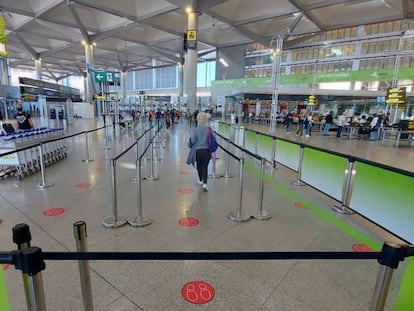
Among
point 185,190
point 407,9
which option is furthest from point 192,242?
point 407,9

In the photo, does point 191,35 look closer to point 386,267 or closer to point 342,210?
point 342,210

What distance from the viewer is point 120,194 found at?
485cm

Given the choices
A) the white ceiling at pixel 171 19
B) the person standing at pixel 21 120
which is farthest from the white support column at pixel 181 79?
the person standing at pixel 21 120

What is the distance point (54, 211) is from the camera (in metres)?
4.02

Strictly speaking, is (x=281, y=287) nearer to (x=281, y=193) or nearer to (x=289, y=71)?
(x=281, y=193)

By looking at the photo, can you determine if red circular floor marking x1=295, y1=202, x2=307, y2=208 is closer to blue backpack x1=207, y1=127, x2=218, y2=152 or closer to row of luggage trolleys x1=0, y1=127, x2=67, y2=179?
blue backpack x1=207, y1=127, x2=218, y2=152

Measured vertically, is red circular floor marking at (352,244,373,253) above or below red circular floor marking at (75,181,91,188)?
above

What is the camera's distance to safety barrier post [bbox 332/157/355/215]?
4.27 m

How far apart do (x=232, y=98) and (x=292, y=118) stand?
1161 cm

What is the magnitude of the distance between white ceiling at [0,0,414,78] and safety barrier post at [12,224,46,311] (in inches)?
869

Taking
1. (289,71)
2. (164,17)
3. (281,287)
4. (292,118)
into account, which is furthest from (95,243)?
(289,71)

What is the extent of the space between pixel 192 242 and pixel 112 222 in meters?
1.28

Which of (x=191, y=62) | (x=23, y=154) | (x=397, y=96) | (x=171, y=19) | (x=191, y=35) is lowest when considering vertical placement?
(x=23, y=154)

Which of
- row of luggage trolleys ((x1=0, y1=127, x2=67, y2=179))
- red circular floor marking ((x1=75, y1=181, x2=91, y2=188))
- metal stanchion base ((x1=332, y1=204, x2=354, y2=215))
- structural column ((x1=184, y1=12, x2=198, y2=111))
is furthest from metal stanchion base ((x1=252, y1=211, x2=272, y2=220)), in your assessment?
structural column ((x1=184, y1=12, x2=198, y2=111))
